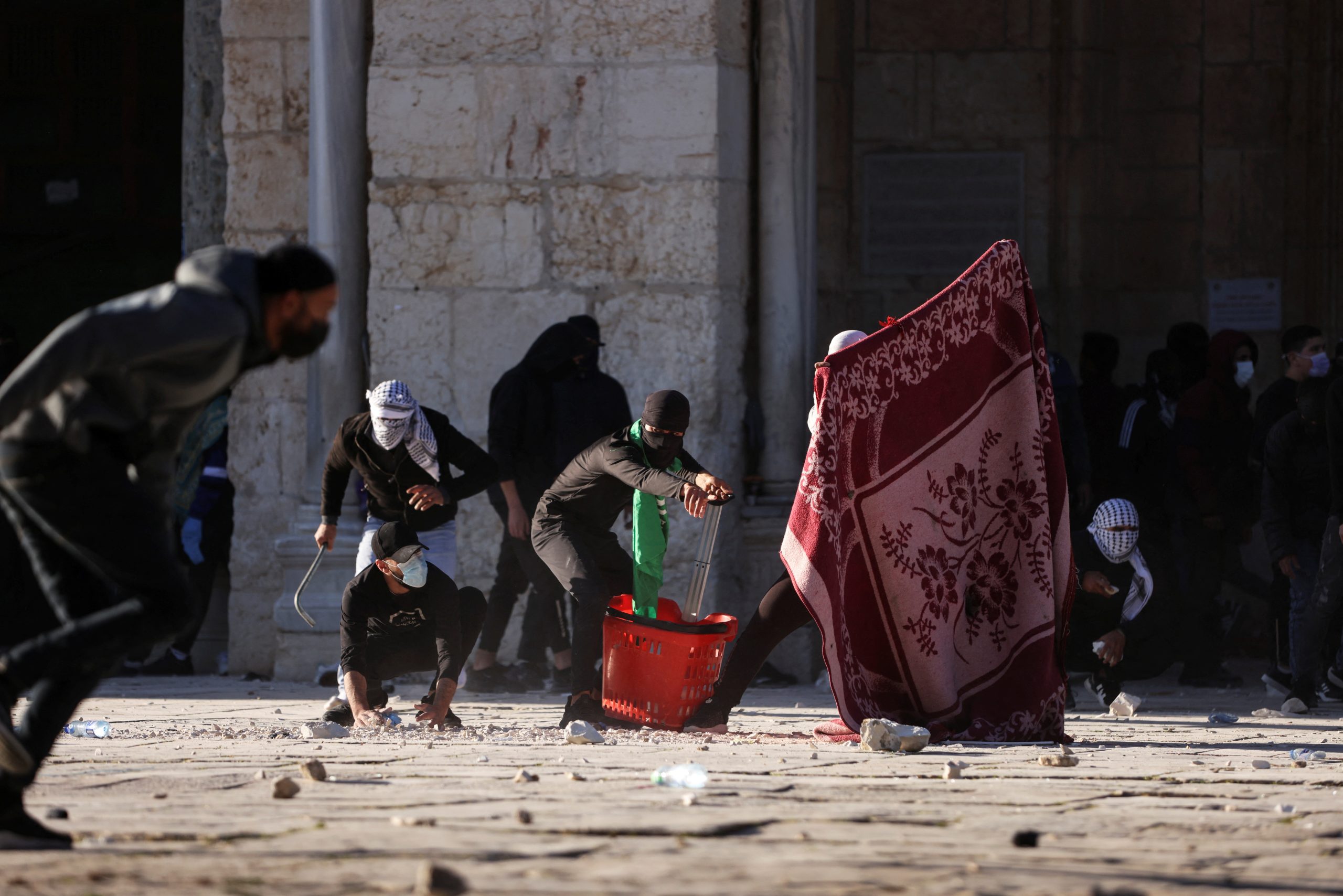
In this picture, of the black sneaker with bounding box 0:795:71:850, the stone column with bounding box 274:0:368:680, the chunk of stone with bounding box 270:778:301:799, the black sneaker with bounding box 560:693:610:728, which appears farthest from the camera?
the stone column with bounding box 274:0:368:680

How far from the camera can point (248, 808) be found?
173 inches

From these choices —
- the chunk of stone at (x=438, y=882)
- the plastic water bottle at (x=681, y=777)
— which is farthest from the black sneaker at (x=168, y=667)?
the chunk of stone at (x=438, y=882)

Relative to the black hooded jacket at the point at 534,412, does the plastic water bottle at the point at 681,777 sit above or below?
below

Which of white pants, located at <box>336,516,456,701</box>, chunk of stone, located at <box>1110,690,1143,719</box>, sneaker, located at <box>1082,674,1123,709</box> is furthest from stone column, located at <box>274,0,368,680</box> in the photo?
chunk of stone, located at <box>1110,690,1143,719</box>

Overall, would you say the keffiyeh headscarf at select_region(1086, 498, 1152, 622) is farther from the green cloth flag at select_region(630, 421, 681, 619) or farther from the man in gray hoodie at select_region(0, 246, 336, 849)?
the man in gray hoodie at select_region(0, 246, 336, 849)

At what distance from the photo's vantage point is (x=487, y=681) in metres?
8.99

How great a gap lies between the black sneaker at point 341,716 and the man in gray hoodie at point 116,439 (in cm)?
293

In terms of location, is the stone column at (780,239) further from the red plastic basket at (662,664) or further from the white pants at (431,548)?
the red plastic basket at (662,664)

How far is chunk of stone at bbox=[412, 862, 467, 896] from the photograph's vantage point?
3223mm

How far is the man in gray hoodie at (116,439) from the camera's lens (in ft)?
13.0

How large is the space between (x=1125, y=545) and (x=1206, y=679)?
1430 mm

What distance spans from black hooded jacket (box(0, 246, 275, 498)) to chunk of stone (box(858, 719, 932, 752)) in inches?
106

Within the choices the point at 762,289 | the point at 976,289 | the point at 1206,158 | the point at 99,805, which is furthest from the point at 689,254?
the point at 99,805

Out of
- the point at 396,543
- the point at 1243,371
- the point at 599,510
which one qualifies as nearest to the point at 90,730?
the point at 396,543
